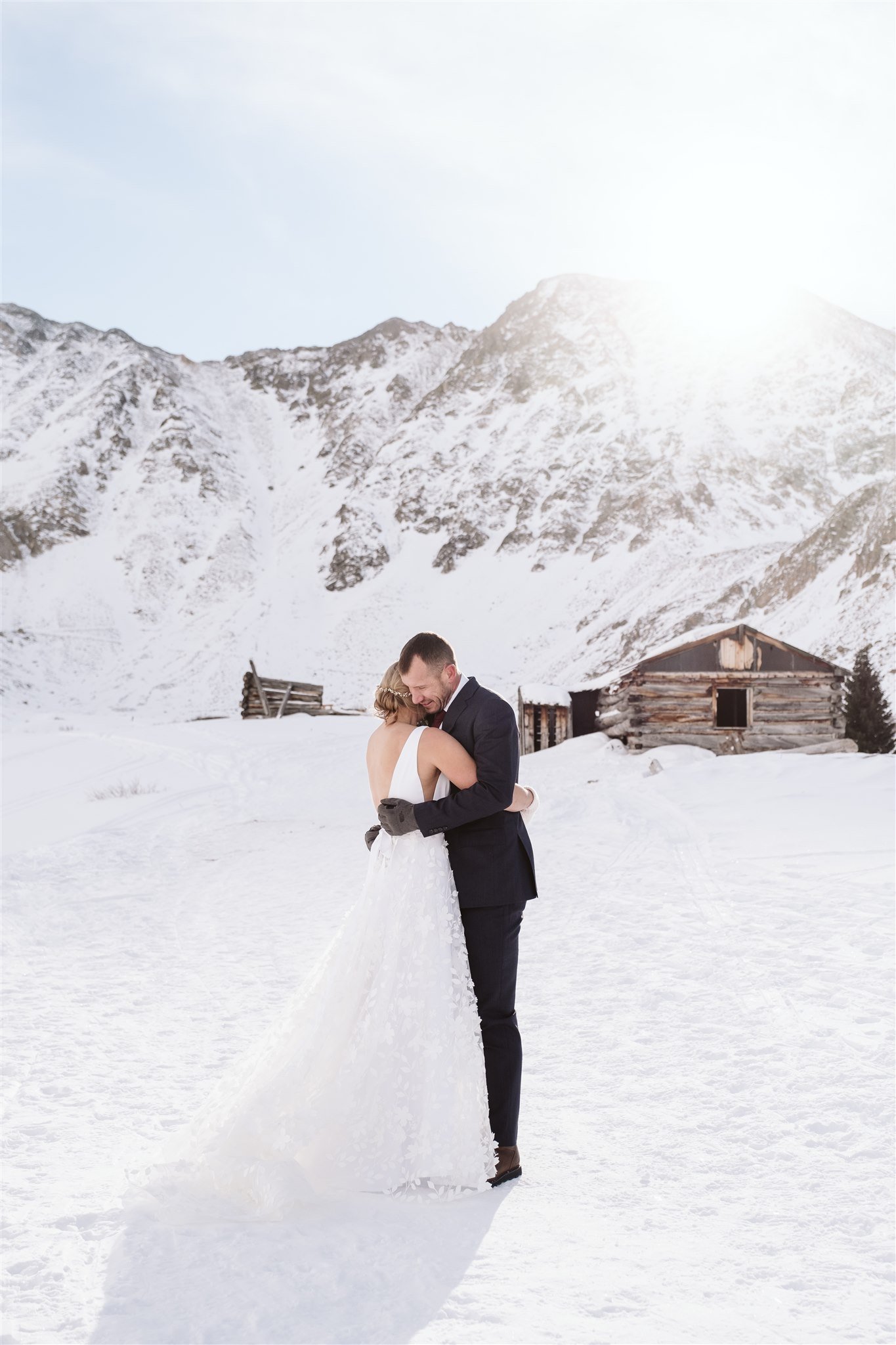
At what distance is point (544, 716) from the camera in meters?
27.3

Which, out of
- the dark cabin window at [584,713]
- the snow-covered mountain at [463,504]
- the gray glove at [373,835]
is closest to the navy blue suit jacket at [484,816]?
the gray glove at [373,835]

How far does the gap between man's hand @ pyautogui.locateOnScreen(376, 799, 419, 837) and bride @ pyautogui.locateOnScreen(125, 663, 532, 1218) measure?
106 mm

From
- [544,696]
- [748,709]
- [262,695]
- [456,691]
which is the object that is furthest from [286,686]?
[456,691]

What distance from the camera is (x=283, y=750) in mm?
21438

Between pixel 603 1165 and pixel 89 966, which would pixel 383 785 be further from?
pixel 89 966

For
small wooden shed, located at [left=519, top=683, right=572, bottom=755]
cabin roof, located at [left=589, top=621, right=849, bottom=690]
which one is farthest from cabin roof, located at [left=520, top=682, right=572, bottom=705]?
cabin roof, located at [left=589, top=621, right=849, bottom=690]

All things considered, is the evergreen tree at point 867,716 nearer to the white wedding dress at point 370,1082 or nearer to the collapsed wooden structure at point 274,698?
the collapsed wooden structure at point 274,698

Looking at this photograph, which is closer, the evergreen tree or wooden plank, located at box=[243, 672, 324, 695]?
the evergreen tree

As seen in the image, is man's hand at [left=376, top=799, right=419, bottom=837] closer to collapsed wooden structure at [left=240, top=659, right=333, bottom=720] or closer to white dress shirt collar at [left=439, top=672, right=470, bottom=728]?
white dress shirt collar at [left=439, top=672, right=470, bottom=728]

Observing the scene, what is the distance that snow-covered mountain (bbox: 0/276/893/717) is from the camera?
49656mm

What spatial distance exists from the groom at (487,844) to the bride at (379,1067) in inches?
2.4

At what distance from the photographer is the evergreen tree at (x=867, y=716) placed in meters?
21.3

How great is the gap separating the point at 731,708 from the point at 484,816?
22.8 meters

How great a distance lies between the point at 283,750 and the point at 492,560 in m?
41.5
